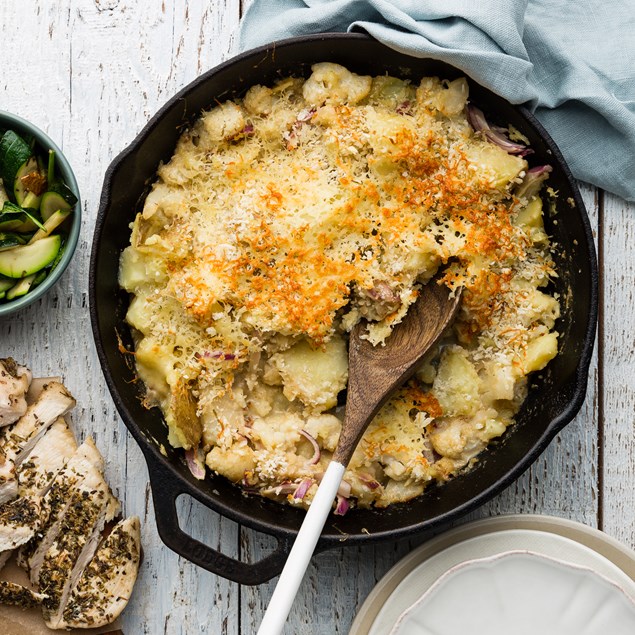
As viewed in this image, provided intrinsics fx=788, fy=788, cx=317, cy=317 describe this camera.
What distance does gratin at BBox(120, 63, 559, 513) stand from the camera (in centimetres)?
234

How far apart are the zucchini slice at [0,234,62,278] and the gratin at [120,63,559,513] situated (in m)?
0.24

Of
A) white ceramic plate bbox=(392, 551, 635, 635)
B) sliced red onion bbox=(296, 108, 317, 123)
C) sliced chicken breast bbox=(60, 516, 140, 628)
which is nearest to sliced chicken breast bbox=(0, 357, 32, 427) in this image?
sliced chicken breast bbox=(60, 516, 140, 628)

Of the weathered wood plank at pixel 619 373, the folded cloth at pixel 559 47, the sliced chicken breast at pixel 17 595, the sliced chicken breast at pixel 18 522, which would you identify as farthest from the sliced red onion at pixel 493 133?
the sliced chicken breast at pixel 17 595

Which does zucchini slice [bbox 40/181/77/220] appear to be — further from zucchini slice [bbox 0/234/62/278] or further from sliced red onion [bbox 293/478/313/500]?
sliced red onion [bbox 293/478/313/500]

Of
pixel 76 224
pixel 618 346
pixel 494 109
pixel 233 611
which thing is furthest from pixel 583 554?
pixel 76 224

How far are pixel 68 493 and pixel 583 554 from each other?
1.63m

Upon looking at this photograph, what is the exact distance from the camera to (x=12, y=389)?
260cm

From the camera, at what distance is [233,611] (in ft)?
8.90

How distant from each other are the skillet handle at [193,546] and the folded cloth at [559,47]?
142cm

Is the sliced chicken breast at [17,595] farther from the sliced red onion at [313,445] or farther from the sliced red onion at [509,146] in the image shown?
the sliced red onion at [509,146]

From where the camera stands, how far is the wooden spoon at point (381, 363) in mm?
2291

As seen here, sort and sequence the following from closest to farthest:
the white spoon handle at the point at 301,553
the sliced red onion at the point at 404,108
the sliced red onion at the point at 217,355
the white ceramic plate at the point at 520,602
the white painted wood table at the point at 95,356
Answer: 1. the white spoon handle at the point at 301,553
2. the white ceramic plate at the point at 520,602
3. the sliced red onion at the point at 217,355
4. the sliced red onion at the point at 404,108
5. the white painted wood table at the point at 95,356

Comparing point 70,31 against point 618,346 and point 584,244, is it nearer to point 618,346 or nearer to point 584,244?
point 584,244

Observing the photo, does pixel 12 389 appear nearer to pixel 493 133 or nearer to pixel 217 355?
pixel 217 355
